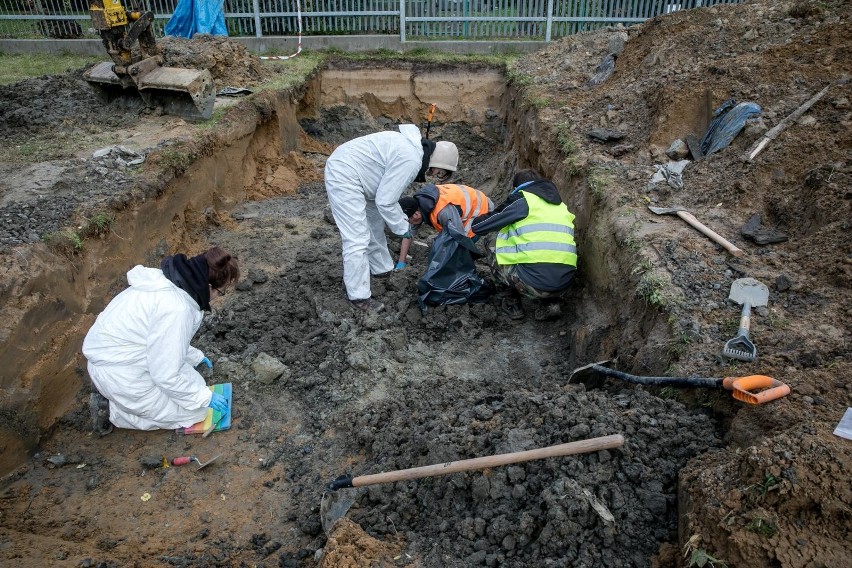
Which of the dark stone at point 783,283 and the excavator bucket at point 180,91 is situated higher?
the excavator bucket at point 180,91

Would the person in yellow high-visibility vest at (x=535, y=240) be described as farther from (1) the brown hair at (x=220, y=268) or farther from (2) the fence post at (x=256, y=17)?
(2) the fence post at (x=256, y=17)

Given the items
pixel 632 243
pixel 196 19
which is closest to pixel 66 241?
pixel 632 243

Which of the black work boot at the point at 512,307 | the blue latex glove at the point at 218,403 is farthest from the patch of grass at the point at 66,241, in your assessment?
the black work boot at the point at 512,307

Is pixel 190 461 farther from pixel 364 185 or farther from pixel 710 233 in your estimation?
pixel 710 233

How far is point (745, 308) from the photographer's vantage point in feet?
11.8

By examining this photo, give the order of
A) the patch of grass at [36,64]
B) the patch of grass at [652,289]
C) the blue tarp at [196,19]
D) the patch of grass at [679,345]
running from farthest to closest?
the blue tarp at [196,19], the patch of grass at [36,64], the patch of grass at [652,289], the patch of grass at [679,345]

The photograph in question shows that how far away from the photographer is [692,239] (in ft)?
14.5

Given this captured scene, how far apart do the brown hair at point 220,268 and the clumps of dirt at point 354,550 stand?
1.67m

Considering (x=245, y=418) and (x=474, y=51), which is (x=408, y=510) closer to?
(x=245, y=418)

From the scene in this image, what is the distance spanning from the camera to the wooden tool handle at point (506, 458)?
2.69 m

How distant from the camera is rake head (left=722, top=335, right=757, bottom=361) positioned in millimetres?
3234

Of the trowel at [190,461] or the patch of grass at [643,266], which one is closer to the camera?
the trowel at [190,461]

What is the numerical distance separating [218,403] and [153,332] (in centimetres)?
83

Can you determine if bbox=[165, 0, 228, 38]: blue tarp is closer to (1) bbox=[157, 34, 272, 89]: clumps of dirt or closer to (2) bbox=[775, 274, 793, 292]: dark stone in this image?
(1) bbox=[157, 34, 272, 89]: clumps of dirt
